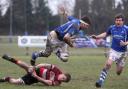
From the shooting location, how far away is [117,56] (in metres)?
13.5

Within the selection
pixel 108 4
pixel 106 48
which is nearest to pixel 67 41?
pixel 106 48

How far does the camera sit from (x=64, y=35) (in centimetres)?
1492

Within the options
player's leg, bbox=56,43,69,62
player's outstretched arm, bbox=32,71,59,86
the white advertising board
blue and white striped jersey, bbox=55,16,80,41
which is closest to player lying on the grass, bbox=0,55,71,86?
player's outstretched arm, bbox=32,71,59,86

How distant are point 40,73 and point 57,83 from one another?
1.73 feet

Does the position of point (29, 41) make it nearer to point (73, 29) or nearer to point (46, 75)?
point (73, 29)

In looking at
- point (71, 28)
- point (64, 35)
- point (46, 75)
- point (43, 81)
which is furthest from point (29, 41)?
point (43, 81)

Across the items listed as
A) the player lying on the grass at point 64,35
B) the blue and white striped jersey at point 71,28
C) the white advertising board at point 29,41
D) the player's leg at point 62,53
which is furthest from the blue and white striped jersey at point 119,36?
→ the white advertising board at point 29,41

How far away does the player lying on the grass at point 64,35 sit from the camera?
1399 centimetres

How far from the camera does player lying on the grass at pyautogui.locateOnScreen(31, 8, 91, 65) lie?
14.0m

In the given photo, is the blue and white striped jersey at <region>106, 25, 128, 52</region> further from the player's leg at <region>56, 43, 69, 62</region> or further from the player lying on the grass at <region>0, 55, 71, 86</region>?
the player's leg at <region>56, 43, 69, 62</region>

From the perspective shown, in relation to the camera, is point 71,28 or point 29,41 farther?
point 29,41

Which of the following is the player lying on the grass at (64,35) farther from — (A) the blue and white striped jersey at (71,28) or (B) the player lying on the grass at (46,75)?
(B) the player lying on the grass at (46,75)

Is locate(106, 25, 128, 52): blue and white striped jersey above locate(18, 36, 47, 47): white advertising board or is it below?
above

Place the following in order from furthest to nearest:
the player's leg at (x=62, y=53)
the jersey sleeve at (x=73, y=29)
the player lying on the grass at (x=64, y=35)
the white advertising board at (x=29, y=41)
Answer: the white advertising board at (x=29, y=41) < the player's leg at (x=62, y=53) < the jersey sleeve at (x=73, y=29) < the player lying on the grass at (x=64, y=35)
